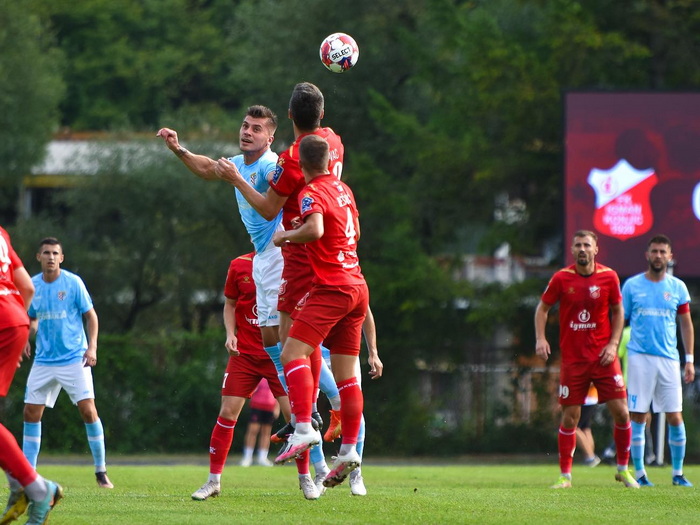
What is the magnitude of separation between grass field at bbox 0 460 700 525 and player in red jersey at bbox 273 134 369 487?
0.49 meters

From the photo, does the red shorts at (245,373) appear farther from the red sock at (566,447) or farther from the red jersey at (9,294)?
the red sock at (566,447)

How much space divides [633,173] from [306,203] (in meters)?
12.1

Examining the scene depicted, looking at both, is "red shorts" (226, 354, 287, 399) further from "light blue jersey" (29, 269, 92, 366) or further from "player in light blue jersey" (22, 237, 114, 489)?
"light blue jersey" (29, 269, 92, 366)

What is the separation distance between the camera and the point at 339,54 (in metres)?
9.59

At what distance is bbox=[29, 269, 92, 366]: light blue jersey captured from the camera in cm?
1230

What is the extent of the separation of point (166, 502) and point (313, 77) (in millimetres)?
19549

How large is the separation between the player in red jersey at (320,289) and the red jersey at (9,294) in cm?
171

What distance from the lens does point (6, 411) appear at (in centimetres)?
2209

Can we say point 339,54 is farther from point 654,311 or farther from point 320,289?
point 654,311

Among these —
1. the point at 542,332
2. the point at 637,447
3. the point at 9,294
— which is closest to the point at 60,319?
the point at 542,332

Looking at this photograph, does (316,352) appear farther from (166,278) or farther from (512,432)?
(166,278)

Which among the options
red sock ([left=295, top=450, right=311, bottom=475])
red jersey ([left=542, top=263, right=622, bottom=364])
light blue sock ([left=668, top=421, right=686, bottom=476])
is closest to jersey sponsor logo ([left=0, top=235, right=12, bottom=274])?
red sock ([left=295, top=450, right=311, bottom=475])

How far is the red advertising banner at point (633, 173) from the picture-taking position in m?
18.8

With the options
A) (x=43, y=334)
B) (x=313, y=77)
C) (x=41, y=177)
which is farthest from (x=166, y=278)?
(x=43, y=334)
